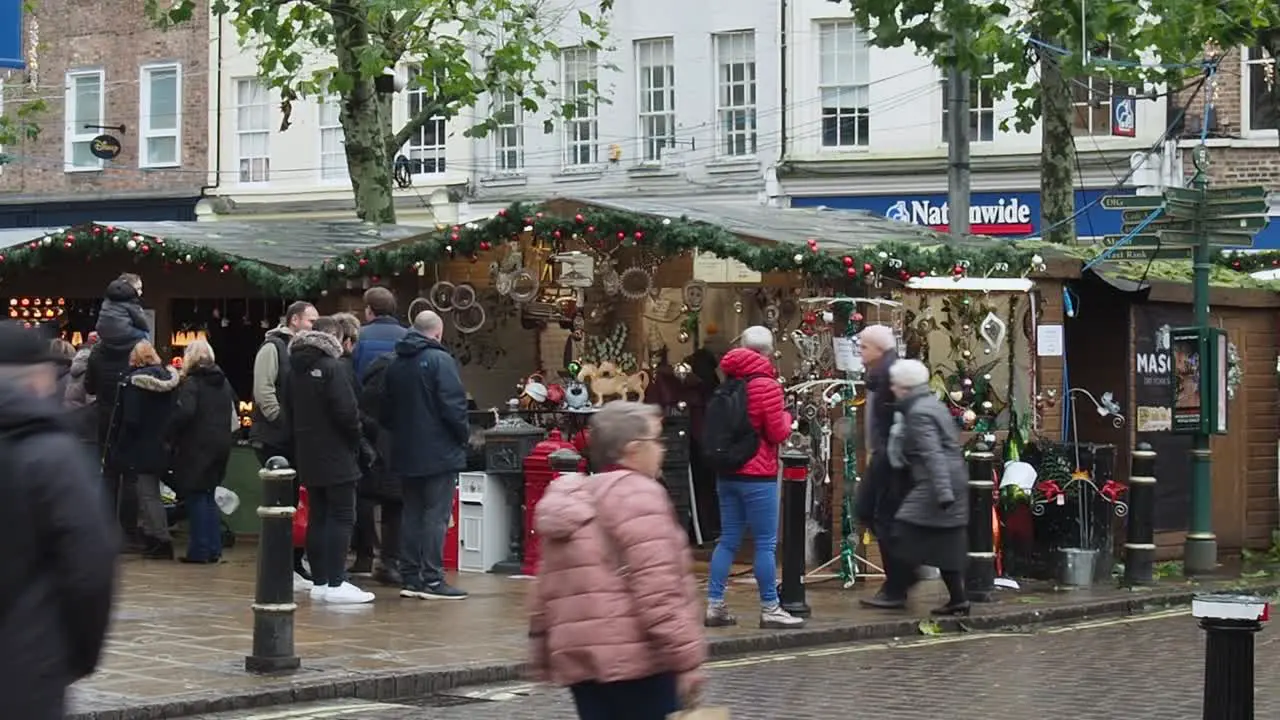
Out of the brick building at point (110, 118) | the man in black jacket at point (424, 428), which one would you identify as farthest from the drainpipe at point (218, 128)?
the man in black jacket at point (424, 428)

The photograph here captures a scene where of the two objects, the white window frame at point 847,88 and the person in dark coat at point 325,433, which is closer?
the person in dark coat at point 325,433

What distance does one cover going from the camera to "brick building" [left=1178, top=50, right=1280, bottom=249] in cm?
3036

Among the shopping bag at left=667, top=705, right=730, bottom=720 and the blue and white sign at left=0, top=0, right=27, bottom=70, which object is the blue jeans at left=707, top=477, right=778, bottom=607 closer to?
the blue and white sign at left=0, top=0, right=27, bottom=70

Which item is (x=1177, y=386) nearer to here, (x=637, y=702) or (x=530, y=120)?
(x=637, y=702)

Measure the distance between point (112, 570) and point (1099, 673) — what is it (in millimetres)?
7805

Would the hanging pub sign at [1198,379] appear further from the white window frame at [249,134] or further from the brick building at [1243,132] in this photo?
the white window frame at [249,134]

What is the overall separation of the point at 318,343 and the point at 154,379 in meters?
3.14

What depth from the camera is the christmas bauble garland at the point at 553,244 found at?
15.7 m

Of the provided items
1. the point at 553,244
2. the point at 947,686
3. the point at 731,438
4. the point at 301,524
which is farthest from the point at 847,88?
the point at 947,686

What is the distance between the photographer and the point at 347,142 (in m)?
24.0

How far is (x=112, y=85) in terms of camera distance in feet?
130

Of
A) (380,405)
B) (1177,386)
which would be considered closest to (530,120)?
(1177,386)

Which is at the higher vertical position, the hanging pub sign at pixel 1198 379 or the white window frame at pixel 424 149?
the white window frame at pixel 424 149

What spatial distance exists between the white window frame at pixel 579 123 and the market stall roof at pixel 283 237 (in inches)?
561
